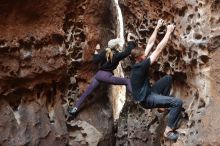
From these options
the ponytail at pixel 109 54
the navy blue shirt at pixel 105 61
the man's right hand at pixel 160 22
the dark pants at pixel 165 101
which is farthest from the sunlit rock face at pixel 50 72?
the dark pants at pixel 165 101

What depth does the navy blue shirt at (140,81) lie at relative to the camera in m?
6.43

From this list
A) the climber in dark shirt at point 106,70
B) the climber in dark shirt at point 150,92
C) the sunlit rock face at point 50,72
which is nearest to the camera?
the climber in dark shirt at point 150,92

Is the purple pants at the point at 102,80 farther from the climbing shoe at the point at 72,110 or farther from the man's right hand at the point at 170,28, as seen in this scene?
the man's right hand at the point at 170,28

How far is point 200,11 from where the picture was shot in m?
6.65

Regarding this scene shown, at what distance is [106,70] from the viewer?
8258 mm

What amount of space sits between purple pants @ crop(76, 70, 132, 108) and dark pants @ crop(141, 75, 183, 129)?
1.18 metres

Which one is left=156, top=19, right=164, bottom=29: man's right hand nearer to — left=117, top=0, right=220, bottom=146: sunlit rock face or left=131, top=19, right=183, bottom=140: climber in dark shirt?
left=117, top=0, right=220, bottom=146: sunlit rock face

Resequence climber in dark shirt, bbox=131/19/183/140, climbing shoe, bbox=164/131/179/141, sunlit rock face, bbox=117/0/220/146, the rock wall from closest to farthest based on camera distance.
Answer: sunlit rock face, bbox=117/0/220/146 < climber in dark shirt, bbox=131/19/183/140 < climbing shoe, bbox=164/131/179/141 < the rock wall

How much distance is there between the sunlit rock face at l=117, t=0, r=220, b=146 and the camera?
6203 mm

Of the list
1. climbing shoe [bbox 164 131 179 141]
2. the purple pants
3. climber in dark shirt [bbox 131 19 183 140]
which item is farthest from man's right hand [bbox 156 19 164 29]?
climbing shoe [bbox 164 131 179 141]

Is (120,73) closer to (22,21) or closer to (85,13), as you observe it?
(85,13)

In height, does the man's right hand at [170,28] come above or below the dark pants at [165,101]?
above

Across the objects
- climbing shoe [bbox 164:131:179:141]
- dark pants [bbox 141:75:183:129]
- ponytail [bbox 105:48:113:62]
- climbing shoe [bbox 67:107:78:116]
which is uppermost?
ponytail [bbox 105:48:113:62]

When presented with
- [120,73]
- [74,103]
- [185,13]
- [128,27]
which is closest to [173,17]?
[185,13]
